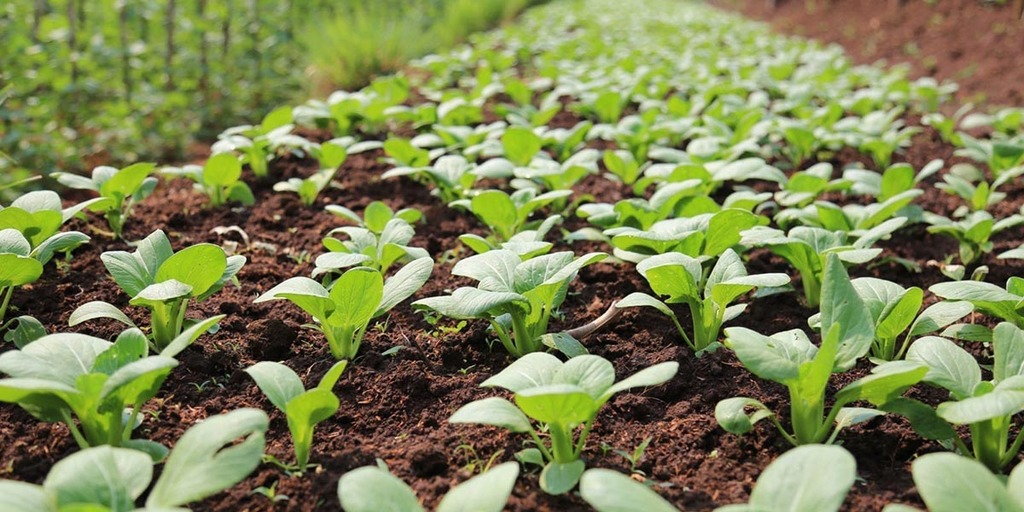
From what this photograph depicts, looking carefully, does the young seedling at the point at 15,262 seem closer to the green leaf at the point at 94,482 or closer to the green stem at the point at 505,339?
the green leaf at the point at 94,482

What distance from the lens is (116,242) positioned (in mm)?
2762

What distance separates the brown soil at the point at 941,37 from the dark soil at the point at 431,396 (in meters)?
4.86

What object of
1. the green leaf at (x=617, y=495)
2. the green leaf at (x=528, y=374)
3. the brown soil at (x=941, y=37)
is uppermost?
the green leaf at (x=617, y=495)

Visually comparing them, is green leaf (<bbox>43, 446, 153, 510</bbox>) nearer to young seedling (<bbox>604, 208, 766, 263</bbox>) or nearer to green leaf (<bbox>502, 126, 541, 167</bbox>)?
young seedling (<bbox>604, 208, 766, 263</bbox>)

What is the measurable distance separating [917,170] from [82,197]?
13.3ft

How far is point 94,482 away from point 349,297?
75 cm

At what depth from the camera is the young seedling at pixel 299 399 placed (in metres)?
1.56

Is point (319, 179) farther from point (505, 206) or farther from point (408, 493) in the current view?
point (408, 493)

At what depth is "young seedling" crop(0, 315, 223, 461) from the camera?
147 centimetres

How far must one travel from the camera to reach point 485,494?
1.27 metres

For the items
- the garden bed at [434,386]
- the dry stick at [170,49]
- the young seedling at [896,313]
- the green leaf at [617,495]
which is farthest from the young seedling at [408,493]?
the dry stick at [170,49]

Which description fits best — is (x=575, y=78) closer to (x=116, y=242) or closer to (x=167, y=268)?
(x=116, y=242)

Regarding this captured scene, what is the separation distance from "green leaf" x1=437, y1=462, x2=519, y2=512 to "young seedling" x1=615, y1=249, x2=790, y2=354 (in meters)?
0.80

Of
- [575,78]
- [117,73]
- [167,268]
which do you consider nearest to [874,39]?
[575,78]
